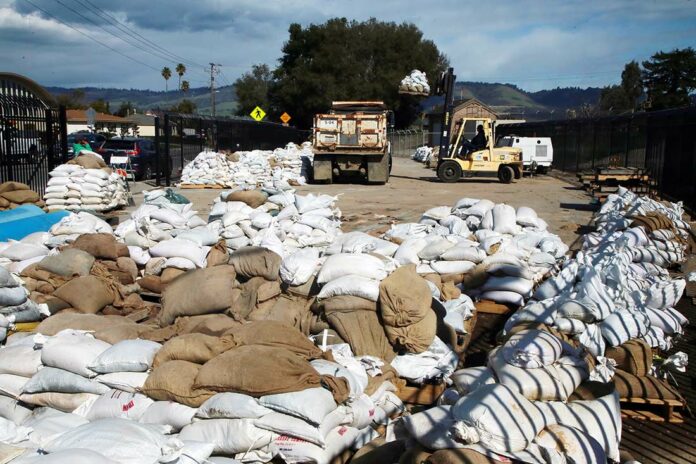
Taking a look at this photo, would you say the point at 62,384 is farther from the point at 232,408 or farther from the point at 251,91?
the point at 251,91

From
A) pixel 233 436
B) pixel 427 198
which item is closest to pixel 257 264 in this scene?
pixel 233 436

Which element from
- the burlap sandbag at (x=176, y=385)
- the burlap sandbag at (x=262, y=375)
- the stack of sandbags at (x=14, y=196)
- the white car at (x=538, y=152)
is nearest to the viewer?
the burlap sandbag at (x=262, y=375)

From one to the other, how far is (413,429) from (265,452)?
31.7 inches

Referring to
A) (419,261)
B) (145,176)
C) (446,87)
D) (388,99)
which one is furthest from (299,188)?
(388,99)

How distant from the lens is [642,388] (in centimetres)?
444

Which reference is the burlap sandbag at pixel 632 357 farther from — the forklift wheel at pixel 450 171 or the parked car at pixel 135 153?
the parked car at pixel 135 153

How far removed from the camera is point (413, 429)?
11.0 feet

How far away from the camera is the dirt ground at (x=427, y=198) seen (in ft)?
39.8

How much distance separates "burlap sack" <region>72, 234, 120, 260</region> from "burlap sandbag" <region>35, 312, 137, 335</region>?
1720 millimetres

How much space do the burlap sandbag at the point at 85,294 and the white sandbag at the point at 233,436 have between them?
2.82m

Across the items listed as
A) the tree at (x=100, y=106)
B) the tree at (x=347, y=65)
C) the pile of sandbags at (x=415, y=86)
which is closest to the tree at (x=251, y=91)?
the tree at (x=347, y=65)

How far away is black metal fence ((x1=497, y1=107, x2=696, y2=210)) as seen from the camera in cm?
1399

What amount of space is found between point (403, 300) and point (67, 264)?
349cm

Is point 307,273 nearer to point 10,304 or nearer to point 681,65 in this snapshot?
point 10,304
